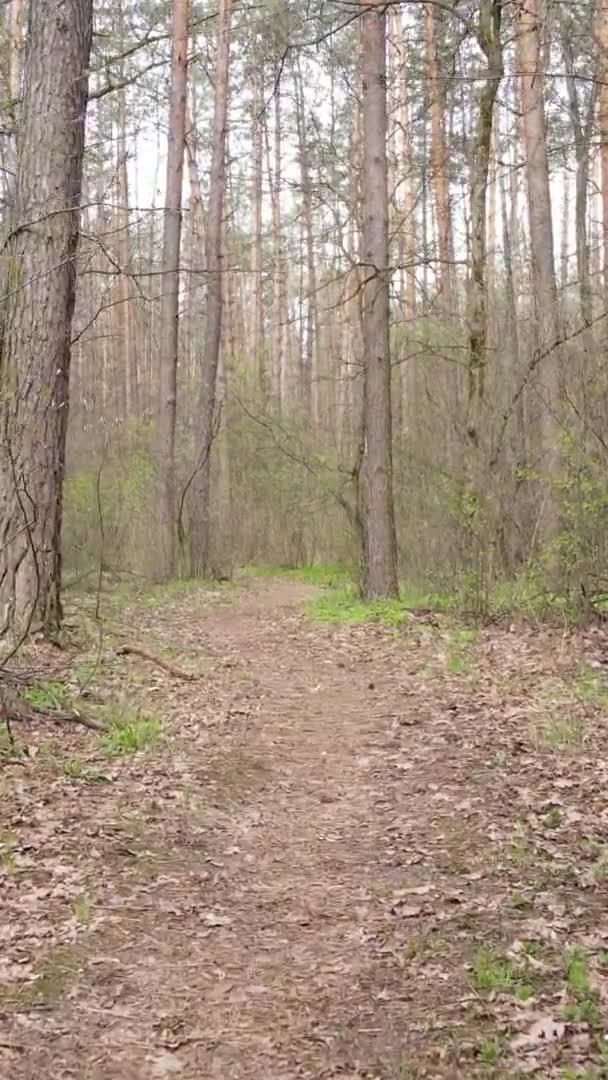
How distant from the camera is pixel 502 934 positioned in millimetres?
3664

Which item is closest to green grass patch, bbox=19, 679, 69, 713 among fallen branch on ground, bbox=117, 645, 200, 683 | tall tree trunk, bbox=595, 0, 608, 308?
fallen branch on ground, bbox=117, 645, 200, 683

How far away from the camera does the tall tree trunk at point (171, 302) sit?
52.6ft

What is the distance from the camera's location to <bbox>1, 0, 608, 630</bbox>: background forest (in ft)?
31.5

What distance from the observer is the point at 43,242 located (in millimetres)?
7637

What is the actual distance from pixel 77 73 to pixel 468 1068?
772 centimetres

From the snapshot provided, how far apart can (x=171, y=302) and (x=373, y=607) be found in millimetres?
7755

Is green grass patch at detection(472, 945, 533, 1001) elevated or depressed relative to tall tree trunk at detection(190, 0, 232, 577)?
depressed

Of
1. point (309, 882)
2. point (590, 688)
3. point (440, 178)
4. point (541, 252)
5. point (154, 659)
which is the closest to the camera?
point (309, 882)

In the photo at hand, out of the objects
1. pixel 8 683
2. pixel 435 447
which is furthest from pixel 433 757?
pixel 435 447

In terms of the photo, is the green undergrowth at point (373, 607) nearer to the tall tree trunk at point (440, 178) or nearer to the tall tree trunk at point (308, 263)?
the tall tree trunk at point (440, 178)

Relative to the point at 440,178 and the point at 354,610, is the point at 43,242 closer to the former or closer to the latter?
→ the point at 354,610

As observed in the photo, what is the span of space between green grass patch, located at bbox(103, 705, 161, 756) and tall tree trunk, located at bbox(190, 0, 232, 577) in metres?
10.6

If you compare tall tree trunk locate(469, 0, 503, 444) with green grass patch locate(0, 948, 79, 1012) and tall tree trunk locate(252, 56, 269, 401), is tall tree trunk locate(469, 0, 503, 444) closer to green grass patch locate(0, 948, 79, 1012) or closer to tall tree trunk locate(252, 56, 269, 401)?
green grass patch locate(0, 948, 79, 1012)

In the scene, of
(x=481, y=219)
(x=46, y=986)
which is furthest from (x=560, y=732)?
(x=481, y=219)
